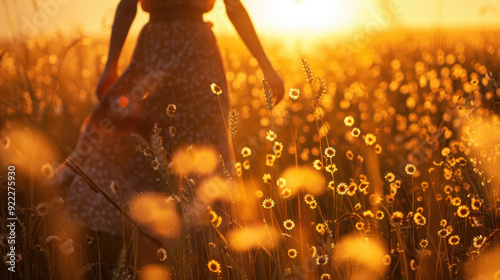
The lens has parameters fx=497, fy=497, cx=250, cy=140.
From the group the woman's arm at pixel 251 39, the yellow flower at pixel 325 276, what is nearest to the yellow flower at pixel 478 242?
the yellow flower at pixel 325 276

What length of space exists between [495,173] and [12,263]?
1621mm

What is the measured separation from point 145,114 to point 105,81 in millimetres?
346

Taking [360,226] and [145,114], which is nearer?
[360,226]

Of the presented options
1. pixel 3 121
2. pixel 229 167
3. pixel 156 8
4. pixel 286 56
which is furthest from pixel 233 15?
pixel 286 56

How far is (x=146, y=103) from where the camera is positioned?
233cm

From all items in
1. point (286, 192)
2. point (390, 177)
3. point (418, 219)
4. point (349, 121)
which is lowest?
point (418, 219)

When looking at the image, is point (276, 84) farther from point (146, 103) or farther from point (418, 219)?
point (418, 219)

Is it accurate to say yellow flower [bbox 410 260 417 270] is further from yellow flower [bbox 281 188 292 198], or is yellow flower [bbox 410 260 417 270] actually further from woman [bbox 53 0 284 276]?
woman [bbox 53 0 284 276]

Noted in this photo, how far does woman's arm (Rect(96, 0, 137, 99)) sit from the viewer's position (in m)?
2.44

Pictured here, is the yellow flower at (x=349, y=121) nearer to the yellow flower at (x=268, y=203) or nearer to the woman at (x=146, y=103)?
the yellow flower at (x=268, y=203)

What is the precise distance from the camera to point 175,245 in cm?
135

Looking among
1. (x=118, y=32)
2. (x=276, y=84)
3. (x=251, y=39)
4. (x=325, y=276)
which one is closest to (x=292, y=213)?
(x=325, y=276)

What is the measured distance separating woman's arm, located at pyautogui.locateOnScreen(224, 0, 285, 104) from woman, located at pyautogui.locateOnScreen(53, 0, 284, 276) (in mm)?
11

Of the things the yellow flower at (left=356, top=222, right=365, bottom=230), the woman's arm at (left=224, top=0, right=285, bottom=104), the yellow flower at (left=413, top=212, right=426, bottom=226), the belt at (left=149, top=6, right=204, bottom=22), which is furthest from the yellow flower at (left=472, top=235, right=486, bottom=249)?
the belt at (left=149, top=6, right=204, bottom=22)
